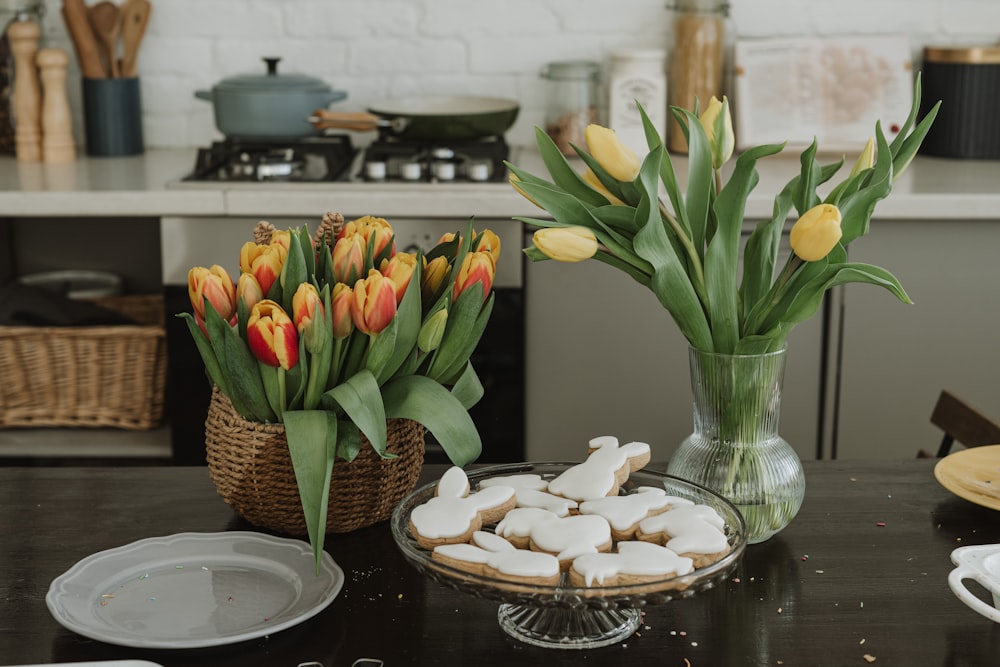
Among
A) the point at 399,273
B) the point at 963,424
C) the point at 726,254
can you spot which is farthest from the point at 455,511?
the point at 963,424

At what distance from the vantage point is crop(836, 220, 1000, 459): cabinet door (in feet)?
8.52

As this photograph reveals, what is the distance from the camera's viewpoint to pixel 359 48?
10.4ft

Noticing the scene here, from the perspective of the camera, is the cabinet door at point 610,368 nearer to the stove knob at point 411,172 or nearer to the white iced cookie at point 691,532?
the stove knob at point 411,172

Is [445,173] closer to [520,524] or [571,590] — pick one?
[520,524]

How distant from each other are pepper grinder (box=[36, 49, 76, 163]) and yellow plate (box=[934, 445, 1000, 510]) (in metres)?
2.31

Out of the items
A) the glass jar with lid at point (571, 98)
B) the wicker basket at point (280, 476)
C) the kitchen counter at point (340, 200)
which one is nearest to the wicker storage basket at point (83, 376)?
the kitchen counter at point (340, 200)

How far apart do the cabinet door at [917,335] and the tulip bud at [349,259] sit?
1613 millimetres

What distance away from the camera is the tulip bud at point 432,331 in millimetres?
1236

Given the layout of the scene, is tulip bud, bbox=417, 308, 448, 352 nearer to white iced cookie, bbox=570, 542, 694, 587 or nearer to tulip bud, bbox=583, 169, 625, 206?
tulip bud, bbox=583, 169, 625, 206

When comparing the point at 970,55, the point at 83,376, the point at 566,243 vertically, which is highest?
the point at 970,55

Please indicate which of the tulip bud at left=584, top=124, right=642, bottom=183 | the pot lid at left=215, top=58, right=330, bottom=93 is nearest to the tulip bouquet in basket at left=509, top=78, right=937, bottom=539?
the tulip bud at left=584, top=124, right=642, bottom=183

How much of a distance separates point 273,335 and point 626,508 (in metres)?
0.37

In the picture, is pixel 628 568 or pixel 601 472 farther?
pixel 601 472

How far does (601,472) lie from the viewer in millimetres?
1158
